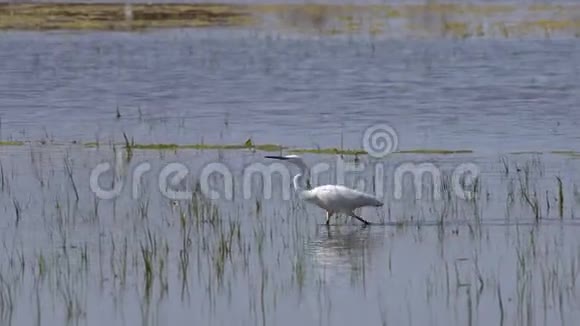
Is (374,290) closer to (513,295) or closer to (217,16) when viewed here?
(513,295)

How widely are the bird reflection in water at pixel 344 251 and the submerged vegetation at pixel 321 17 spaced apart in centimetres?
2345

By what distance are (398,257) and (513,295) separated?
62.2 inches

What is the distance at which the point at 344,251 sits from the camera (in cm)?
1192

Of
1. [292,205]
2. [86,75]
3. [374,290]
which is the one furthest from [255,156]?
[86,75]

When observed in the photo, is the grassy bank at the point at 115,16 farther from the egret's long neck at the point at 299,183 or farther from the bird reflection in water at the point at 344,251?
the bird reflection in water at the point at 344,251

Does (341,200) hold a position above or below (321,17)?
below

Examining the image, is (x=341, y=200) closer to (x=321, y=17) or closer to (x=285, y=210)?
(x=285, y=210)

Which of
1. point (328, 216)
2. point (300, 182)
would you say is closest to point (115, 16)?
point (300, 182)

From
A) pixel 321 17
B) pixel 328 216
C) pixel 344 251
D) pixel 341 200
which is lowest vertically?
pixel 344 251

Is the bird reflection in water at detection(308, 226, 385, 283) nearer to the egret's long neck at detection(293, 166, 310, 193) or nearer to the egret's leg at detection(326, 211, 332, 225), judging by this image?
the egret's leg at detection(326, 211, 332, 225)

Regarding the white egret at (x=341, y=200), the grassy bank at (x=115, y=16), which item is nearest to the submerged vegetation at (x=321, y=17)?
the grassy bank at (x=115, y=16)

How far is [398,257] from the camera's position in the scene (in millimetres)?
11594

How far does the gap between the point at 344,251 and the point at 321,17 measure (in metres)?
30.4

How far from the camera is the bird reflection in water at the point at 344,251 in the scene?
1099cm
